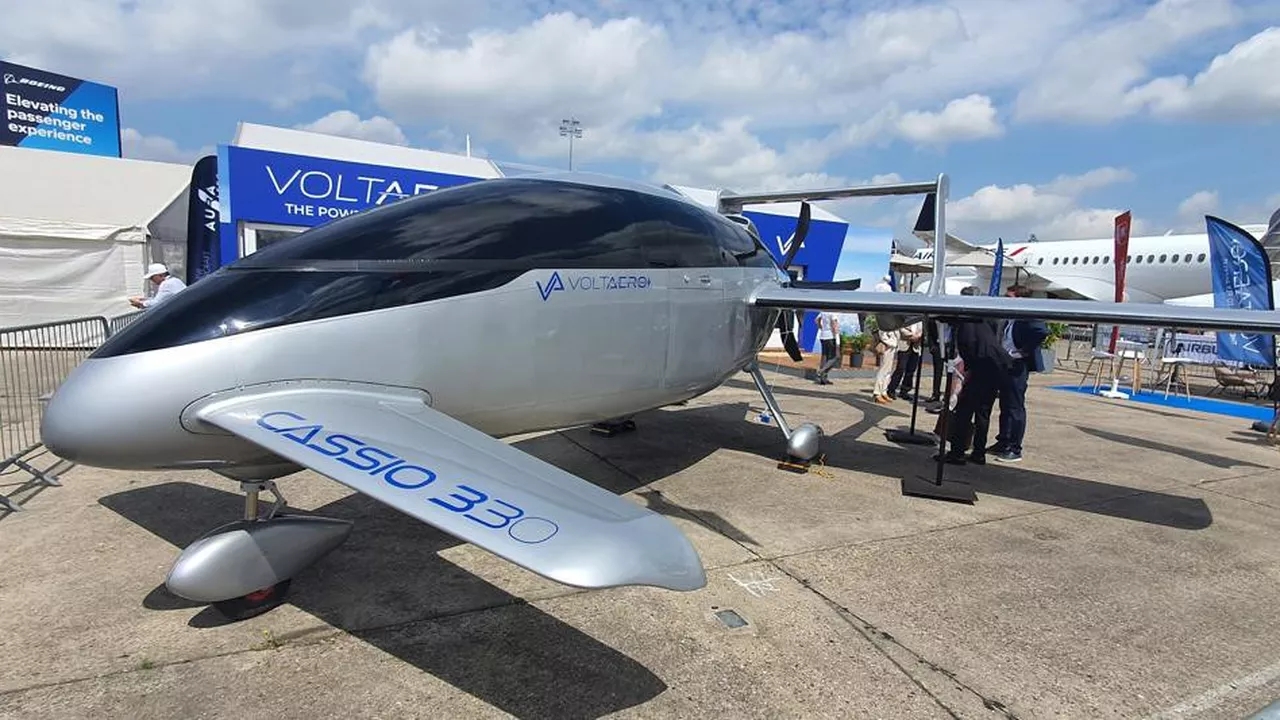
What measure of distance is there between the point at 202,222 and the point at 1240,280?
1907cm

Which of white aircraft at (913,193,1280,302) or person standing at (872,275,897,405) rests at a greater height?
white aircraft at (913,193,1280,302)

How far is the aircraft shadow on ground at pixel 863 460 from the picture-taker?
5.85 meters

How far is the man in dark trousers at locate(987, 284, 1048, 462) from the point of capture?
23.7 ft

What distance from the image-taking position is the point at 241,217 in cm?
1148

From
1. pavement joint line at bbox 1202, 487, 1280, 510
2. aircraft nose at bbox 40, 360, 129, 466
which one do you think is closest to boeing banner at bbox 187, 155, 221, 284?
aircraft nose at bbox 40, 360, 129, 466

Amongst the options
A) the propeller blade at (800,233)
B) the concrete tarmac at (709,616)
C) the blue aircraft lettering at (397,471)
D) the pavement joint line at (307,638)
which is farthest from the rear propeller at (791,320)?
the blue aircraft lettering at (397,471)

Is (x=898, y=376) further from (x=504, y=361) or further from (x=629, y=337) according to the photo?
(x=504, y=361)

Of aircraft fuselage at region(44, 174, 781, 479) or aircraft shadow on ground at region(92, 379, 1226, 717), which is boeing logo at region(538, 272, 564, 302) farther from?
aircraft shadow on ground at region(92, 379, 1226, 717)

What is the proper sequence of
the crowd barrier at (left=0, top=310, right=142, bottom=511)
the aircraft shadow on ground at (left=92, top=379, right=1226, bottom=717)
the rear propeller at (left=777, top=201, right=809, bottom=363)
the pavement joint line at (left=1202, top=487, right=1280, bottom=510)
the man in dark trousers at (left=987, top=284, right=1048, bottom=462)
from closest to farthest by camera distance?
the aircraft shadow on ground at (left=92, top=379, right=1226, bottom=717)
the crowd barrier at (left=0, top=310, right=142, bottom=511)
the pavement joint line at (left=1202, top=487, right=1280, bottom=510)
the man in dark trousers at (left=987, top=284, right=1048, bottom=462)
the rear propeller at (left=777, top=201, right=809, bottom=363)

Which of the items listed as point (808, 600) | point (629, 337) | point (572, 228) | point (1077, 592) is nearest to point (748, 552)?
point (808, 600)

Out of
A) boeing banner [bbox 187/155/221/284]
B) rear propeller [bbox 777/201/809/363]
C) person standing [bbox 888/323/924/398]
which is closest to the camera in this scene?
rear propeller [bbox 777/201/809/363]

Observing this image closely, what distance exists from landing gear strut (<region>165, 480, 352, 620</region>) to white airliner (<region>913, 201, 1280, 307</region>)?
2172 centimetres

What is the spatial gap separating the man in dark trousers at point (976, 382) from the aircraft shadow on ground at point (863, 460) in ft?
0.80

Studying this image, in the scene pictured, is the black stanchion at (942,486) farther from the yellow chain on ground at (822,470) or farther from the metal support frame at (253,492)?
the metal support frame at (253,492)
